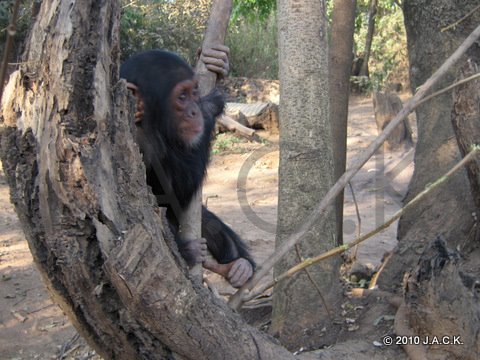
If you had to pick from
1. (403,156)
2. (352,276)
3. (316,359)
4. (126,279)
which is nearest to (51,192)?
(126,279)

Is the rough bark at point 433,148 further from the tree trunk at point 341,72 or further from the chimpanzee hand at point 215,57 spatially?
the chimpanzee hand at point 215,57

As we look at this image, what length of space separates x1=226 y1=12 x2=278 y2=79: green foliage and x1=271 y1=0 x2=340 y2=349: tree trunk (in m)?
13.5

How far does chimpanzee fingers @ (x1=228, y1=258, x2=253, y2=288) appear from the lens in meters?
3.37

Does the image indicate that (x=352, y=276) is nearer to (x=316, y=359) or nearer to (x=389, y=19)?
(x=316, y=359)

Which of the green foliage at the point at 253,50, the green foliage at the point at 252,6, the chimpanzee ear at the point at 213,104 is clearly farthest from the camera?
the green foliage at the point at 253,50

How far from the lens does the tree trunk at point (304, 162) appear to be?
3.32m

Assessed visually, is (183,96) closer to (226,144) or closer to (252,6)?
(252,6)

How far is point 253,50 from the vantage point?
55.7 ft

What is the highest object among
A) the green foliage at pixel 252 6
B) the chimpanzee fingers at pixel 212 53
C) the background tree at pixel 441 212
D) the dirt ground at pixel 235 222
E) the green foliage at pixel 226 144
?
the green foliage at pixel 252 6

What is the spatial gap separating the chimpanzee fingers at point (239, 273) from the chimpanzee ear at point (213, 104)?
0.90 m

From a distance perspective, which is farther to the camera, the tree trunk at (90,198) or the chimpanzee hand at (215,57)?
the chimpanzee hand at (215,57)

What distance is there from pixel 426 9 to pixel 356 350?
2345 mm

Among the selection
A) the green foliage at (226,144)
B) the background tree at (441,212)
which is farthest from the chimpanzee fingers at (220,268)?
the green foliage at (226,144)

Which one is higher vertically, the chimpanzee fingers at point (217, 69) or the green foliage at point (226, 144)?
the chimpanzee fingers at point (217, 69)
